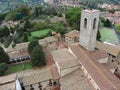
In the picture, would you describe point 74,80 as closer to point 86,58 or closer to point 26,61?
point 86,58

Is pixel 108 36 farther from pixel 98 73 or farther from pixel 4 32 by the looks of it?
pixel 98 73

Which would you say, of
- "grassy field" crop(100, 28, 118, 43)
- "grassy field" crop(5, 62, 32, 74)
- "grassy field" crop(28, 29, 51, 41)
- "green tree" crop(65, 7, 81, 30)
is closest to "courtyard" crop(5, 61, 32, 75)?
"grassy field" crop(5, 62, 32, 74)

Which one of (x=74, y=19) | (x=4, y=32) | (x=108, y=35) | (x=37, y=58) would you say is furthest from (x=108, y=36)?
(x=4, y=32)

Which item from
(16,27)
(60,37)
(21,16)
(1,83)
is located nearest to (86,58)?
(1,83)

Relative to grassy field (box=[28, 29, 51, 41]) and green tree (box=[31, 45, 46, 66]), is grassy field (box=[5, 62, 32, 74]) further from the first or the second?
grassy field (box=[28, 29, 51, 41])

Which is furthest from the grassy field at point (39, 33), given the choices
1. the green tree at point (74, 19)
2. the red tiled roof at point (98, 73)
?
the red tiled roof at point (98, 73)

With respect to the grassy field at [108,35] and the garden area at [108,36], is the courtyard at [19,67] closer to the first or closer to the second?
the garden area at [108,36]
